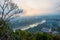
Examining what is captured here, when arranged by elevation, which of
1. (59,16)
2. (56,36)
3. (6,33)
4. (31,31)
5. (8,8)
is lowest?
(56,36)

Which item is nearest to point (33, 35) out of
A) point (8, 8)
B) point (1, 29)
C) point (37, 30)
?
point (37, 30)

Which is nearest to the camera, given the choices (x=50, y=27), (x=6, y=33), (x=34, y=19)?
(x=6, y=33)

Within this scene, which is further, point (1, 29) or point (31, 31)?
point (31, 31)

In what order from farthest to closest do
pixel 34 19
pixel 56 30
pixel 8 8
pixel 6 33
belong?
pixel 56 30
pixel 34 19
pixel 6 33
pixel 8 8

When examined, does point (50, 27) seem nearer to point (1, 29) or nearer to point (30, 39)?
point (30, 39)

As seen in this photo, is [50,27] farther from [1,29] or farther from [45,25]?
[1,29]

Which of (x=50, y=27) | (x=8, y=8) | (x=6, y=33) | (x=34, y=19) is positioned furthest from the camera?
(x=50, y=27)

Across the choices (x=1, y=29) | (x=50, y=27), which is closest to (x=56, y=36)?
(x=50, y=27)

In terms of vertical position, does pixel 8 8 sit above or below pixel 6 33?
above

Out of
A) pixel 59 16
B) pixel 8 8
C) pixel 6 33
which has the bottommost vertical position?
pixel 59 16
